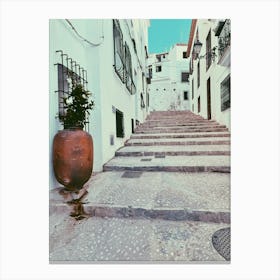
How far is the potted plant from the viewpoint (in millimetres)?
1616

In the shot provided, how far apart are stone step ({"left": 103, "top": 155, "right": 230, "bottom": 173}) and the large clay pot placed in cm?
85

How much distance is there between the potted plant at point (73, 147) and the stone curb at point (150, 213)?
0.79ft

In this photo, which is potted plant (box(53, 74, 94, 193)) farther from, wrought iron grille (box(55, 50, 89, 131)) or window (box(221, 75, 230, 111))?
window (box(221, 75, 230, 111))

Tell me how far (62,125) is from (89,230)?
0.97 metres

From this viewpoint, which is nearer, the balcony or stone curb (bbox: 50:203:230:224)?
stone curb (bbox: 50:203:230:224)

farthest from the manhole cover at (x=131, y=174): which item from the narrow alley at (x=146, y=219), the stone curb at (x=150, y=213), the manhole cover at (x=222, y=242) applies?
the manhole cover at (x=222, y=242)

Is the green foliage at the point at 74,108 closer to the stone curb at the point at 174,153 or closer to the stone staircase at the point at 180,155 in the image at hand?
the stone staircase at the point at 180,155

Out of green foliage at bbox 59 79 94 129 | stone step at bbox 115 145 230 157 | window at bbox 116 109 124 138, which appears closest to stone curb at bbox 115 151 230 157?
stone step at bbox 115 145 230 157

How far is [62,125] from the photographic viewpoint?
1.78 m

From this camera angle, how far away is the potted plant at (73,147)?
1.62m

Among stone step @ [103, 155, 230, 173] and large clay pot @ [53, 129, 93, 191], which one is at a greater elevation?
large clay pot @ [53, 129, 93, 191]

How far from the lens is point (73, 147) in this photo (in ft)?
5.38

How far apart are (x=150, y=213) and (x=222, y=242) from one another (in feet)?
1.72
